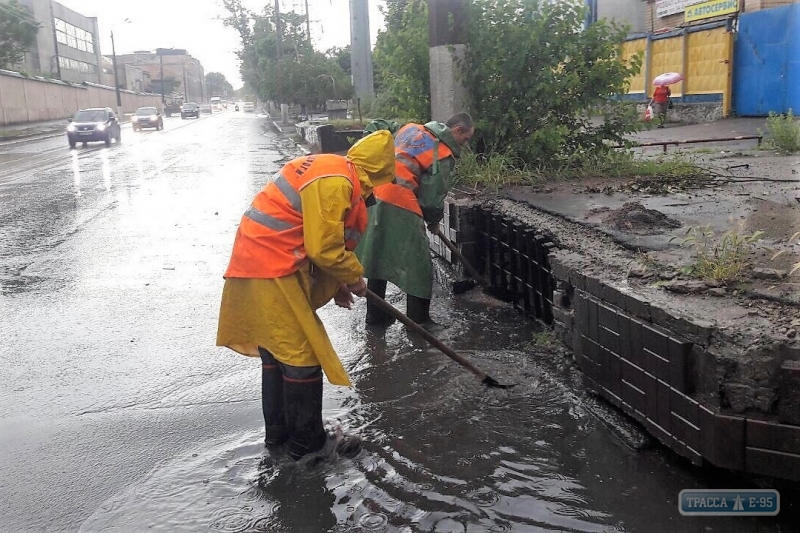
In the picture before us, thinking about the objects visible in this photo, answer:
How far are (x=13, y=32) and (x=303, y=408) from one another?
47.5m

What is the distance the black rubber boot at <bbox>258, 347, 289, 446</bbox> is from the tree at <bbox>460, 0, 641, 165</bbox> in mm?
5128

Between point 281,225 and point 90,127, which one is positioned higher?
point 90,127

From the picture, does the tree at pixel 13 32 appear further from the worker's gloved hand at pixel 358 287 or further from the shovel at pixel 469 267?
the worker's gloved hand at pixel 358 287

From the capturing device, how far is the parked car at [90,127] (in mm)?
27766

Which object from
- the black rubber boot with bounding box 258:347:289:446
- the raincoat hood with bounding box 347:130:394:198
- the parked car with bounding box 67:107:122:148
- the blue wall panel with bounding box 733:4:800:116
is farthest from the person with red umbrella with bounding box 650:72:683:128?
the parked car with bounding box 67:107:122:148

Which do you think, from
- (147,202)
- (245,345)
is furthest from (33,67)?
(245,345)

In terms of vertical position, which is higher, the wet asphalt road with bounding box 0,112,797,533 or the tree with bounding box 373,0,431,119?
the tree with bounding box 373,0,431,119

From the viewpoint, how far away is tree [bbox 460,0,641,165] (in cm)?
809

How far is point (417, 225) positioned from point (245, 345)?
2.23 meters

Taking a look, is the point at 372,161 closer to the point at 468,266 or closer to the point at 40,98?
the point at 468,266

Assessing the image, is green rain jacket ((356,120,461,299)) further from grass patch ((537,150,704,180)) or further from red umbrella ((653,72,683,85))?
red umbrella ((653,72,683,85))

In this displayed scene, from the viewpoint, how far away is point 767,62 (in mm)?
17812

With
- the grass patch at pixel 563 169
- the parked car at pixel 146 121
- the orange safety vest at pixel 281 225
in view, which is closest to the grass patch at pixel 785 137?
the grass patch at pixel 563 169

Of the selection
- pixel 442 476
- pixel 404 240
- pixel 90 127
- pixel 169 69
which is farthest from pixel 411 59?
pixel 169 69
